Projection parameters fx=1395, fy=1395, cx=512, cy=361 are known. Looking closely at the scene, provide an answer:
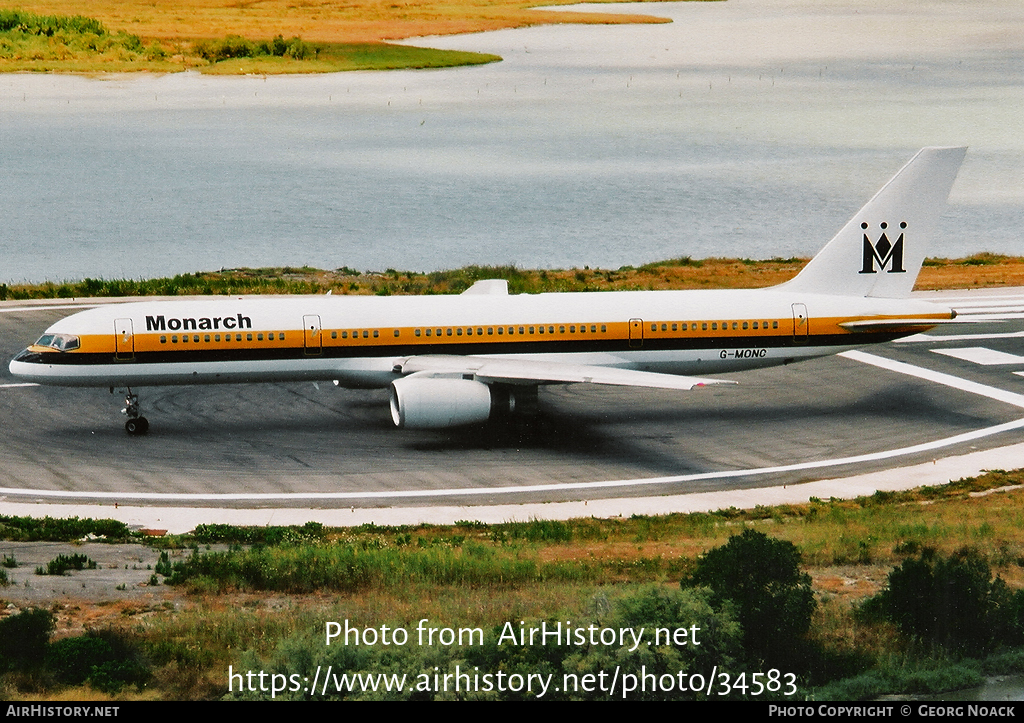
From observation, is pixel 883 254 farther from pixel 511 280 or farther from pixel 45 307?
pixel 45 307

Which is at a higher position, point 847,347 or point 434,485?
point 847,347

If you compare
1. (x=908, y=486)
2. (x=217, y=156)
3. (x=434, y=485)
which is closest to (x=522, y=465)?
(x=434, y=485)

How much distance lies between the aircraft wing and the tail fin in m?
6.61

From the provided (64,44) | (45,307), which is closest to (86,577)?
(45,307)

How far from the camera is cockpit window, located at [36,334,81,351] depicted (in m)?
43.0

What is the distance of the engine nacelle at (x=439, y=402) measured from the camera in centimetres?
4184

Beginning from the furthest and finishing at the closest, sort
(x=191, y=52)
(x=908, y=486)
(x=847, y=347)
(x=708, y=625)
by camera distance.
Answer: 1. (x=191, y=52)
2. (x=847, y=347)
3. (x=908, y=486)
4. (x=708, y=625)

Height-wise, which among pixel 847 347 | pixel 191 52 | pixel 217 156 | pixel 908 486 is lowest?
pixel 908 486

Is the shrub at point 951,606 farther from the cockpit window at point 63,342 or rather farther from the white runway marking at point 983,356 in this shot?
the white runway marking at point 983,356

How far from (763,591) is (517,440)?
770 inches

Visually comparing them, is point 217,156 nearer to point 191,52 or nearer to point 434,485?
point 191,52

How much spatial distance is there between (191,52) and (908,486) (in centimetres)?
10006

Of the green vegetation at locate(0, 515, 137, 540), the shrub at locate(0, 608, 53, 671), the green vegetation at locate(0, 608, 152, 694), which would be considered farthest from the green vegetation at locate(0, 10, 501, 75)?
the green vegetation at locate(0, 608, 152, 694)

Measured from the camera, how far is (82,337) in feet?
141
